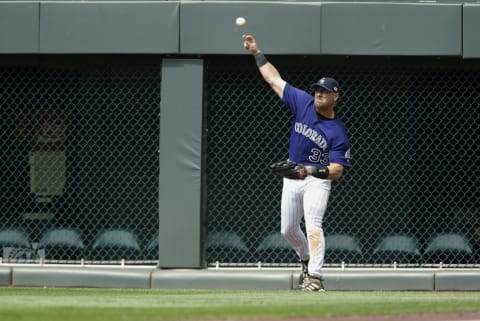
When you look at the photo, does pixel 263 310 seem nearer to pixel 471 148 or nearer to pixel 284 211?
pixel 284 211

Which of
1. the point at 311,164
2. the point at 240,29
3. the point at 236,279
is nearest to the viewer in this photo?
the point at 311,164

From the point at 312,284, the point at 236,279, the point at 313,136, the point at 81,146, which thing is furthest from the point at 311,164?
the point at 81,146

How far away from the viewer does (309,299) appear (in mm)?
7887

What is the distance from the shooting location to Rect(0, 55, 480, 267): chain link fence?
40.3ft

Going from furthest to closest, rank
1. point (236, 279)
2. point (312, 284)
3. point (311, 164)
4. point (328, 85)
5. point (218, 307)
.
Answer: point (236, 279) < point (311, 164) < point (312, 284) < point (328, 85) < point (218, 307)

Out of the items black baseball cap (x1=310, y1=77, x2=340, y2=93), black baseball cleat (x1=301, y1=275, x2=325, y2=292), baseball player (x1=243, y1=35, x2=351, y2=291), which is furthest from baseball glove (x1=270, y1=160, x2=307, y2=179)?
black baseball cleat (x1=301, y1=275, x2=325, y2=292)

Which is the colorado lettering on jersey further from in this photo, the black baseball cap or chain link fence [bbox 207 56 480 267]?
chain link fence [bbox 207 56 480 267]

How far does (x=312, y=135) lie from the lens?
30.7 ft

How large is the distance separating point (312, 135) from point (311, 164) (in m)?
0.26

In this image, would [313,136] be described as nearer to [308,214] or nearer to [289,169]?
[289,169]

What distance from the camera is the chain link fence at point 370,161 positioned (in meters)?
12.2

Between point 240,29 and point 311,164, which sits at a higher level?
point 240,29

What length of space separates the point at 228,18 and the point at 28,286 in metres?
3.44

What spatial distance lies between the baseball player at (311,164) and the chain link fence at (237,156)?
2.79 m
